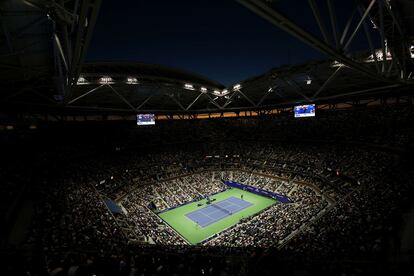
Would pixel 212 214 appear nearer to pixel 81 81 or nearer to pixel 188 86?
pixel 188 86

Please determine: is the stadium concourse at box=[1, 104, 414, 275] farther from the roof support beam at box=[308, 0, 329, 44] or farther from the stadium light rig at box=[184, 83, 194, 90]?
the stadium light rig at box=[184, 83, 194, 90]

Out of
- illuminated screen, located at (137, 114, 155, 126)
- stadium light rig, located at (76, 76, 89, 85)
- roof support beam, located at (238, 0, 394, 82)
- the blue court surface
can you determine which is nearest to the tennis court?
the blue court surface

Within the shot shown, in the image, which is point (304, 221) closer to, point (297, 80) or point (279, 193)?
point (279, 193)

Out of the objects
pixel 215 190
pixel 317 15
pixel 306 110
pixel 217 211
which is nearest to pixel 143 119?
pixel 215 190

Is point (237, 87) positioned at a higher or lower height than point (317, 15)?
higher

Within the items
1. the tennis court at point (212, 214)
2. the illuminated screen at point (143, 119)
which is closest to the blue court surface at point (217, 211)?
the tennis court at point (212, 214)

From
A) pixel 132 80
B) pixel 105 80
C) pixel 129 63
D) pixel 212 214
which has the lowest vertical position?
pixel 212 214

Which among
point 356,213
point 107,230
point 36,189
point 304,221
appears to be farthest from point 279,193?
point 36,189
